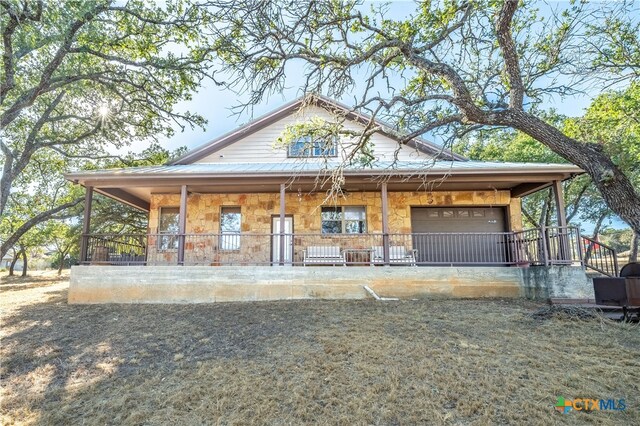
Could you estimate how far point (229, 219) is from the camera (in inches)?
456

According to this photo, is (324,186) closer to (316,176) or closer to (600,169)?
(316,176)

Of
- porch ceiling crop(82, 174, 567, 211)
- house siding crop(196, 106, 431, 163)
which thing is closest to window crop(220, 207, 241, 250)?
porch ceiling crop(82, 174, 567, 211)

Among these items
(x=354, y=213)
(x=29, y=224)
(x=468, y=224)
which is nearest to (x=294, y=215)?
(x=354, y=213)

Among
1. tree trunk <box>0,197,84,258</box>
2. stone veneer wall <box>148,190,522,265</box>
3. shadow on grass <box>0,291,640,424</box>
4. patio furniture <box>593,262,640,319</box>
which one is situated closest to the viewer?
shadow on grass <box>0,291,640,424</box>

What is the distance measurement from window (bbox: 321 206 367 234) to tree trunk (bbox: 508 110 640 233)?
7.34 m

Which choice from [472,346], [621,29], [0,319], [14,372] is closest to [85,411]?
[14,372]

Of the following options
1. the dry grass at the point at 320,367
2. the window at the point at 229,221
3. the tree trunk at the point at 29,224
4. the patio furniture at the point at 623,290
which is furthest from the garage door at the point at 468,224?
the tree trunk at the point at 29,224

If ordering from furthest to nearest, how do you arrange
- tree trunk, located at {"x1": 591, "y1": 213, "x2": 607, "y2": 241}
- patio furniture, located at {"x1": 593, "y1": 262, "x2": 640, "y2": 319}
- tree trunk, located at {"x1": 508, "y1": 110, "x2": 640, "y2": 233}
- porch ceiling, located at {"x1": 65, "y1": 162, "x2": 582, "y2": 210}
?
tree trunk, located at {"x1": 591, "y1": 213, "x2": 607, "y2": 241}, porch ceiling, located at {"x1": 65, "y1": 162, "x2": 582, "y2": 210}, patio furniture, located at {"x1": 593, "y1": 262, "x2": 640, "y2": 319}, tree trunk, located at {"x1": 508, "y1": 110, "x2": 640, "y2": 233}

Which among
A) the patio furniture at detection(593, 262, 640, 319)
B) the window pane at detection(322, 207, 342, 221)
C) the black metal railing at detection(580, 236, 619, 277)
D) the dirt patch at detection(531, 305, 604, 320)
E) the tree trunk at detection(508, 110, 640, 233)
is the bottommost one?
the dirt patch at detection(531, 305, 604, 320)

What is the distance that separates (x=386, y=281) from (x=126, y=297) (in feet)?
19.4

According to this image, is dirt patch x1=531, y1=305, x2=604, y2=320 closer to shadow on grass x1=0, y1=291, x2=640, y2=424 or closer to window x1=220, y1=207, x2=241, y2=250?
shadow on grass x1=0, y1=291, x2=640, y2=424

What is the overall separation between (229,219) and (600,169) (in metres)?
9.87

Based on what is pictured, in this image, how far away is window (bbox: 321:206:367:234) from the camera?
37.2 ft

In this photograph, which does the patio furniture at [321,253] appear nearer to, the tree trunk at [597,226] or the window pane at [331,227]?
the window pane at [331,227]
